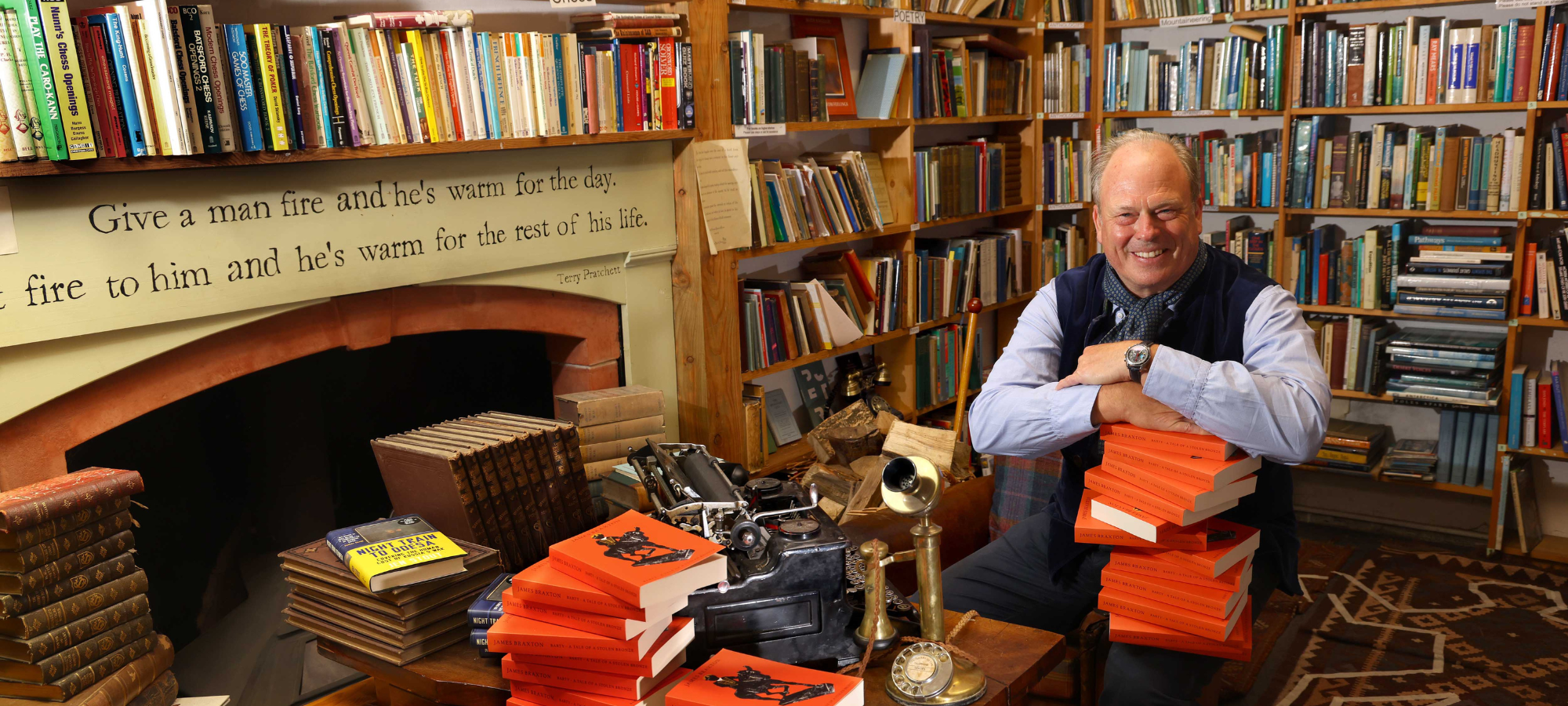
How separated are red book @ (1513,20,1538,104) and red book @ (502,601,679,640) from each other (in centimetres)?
348

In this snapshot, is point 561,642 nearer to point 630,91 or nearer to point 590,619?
point 590,619

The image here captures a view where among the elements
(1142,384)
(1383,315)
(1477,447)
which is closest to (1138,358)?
(1142,384)

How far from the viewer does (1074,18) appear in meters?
4.37

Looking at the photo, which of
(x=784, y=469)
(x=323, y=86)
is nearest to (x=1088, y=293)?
(x=784, y=469)

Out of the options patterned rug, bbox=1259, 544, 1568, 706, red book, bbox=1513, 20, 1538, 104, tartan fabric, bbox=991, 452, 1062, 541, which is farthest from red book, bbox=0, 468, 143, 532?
red book, bbox=1513, 20, 1538, 104

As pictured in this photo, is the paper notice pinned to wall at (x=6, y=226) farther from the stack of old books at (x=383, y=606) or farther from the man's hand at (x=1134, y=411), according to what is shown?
the man's hand at (x=1134, y=411)

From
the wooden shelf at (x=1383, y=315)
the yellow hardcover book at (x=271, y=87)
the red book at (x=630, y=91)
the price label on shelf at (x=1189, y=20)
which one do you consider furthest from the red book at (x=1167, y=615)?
the price label on shelf at (x=1189, y=20)

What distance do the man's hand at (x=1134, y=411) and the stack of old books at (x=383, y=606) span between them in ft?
3.59

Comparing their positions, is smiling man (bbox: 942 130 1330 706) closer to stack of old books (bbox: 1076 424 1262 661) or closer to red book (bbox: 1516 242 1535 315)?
stack of old books (bbox: 1076 424 1262 661)

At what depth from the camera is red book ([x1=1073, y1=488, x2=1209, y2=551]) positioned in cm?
168

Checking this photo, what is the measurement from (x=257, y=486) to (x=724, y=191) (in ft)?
4.43

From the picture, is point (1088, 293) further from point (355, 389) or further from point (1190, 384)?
point (355, 389)

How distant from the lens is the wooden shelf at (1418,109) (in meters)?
3.46

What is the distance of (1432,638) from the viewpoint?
10.1 ft
